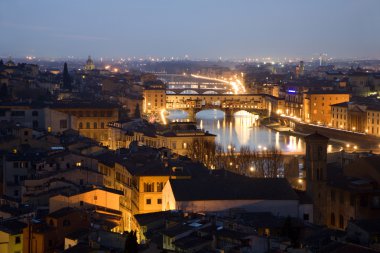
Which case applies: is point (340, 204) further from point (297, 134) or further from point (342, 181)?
point (297, 134)

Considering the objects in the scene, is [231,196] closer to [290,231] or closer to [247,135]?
[290,231]

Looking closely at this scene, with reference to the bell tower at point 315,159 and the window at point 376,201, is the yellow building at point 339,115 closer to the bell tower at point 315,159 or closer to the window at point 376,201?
the bell tower at point 315,159

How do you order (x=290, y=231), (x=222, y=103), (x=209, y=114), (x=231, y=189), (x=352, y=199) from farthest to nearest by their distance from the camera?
(x=222, y=103)
(x=209, y=114)
(x=352, y=199)
(x=231, y=189)
(x=290, y=231)

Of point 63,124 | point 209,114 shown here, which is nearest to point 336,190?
point 63,124

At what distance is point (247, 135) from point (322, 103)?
4851mm

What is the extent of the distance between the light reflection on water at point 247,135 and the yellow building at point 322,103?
150 cm

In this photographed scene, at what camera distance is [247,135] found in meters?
20.5

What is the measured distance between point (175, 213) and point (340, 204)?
2.20 m

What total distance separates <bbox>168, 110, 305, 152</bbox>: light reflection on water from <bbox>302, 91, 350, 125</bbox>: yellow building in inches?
58.9

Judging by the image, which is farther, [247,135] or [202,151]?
[247,135]

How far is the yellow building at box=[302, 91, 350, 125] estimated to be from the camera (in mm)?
24234

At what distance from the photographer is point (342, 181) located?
772 cm

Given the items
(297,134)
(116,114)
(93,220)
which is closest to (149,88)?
(297,134)

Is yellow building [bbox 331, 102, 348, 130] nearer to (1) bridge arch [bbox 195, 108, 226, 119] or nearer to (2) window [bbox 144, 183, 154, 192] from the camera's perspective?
(1) bridge arch [bbox 195, 108, 226, 119]
